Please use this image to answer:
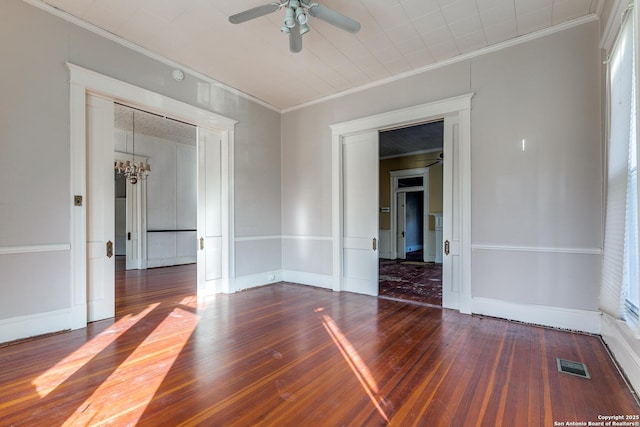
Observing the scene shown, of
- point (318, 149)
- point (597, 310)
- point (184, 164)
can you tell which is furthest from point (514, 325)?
point (184, 164)

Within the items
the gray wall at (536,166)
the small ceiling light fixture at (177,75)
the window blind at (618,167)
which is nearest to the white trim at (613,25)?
the window blind at (618,167)

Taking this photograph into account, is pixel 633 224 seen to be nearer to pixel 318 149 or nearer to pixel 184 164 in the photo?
pixel 318 149

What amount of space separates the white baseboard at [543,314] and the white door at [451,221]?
0.94 feet

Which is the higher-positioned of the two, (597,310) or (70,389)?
(597,310)

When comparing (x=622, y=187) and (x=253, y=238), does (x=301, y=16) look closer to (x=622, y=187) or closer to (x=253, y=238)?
(x=622, y=187)

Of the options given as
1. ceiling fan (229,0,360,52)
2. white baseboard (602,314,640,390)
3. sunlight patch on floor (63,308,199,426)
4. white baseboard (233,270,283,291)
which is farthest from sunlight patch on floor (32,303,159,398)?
white baseboard (602,314,640,390)

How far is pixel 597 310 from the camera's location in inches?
119

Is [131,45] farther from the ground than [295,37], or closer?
farther from the ground

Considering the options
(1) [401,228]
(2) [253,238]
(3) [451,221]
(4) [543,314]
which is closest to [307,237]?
(2) [253,238]

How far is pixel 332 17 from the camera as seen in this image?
2.68 meters

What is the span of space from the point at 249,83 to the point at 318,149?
4.97ft

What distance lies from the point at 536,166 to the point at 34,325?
A: 17.9ft

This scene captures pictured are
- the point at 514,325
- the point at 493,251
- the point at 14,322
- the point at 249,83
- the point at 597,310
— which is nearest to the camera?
the point at 14,322

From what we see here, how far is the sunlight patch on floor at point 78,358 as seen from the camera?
2.09m
